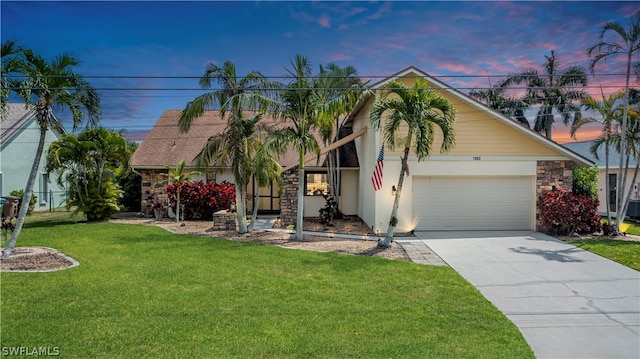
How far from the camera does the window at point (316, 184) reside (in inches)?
687

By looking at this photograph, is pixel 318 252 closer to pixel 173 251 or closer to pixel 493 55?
pixel 173 251

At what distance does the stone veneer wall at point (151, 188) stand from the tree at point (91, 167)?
5.39 feet

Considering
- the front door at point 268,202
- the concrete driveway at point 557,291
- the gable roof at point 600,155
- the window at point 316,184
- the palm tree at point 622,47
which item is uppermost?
the palm tree at point 622,47

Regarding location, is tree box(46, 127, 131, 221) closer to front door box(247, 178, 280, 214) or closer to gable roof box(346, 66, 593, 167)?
front door box(247, 178, 280, 214)

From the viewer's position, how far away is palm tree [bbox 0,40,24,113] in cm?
818

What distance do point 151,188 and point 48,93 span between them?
9456 millimetres

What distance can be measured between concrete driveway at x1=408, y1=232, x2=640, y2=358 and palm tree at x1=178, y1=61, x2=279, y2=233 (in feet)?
22.3

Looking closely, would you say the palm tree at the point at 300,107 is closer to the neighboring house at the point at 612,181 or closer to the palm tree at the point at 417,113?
the palm tree at the point at 417,113


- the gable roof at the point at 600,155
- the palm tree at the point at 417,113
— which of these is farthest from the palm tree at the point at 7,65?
the gable roof at the point at 600,155

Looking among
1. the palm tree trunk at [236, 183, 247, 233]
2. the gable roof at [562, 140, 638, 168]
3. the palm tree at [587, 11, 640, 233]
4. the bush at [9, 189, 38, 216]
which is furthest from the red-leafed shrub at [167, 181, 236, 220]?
the gable roof at [562, 140, 638, 168]

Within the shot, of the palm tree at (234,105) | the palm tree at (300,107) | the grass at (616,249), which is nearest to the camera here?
the grass at (616,249)

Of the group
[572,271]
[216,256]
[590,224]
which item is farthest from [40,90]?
[590,224]

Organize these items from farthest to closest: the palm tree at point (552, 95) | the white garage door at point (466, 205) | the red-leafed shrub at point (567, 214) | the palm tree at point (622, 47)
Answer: the palm tree at point (552, 95) < the white garage door at point (466, 205) < the red-leafed shrub at point (567, 214) < the palm tree at point (622, 47)

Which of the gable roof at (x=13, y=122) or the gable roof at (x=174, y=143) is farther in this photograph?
the gable roof at (x=13, y=122)
